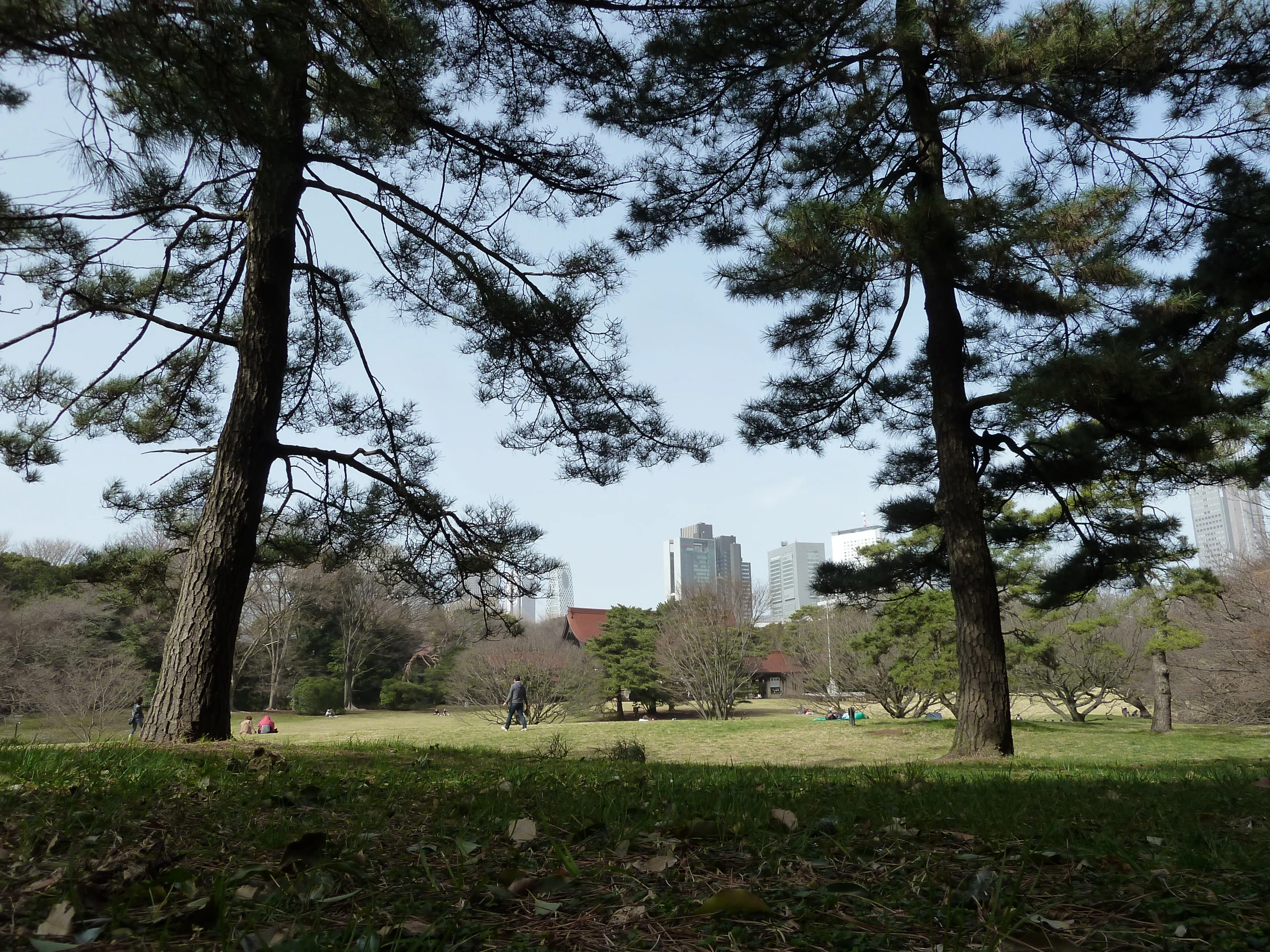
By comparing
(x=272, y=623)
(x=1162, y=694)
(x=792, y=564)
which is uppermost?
(x=792, y=564)

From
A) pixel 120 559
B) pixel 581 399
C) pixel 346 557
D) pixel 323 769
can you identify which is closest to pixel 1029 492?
pixel 581 399

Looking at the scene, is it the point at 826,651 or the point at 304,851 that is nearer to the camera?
the point at 304,851

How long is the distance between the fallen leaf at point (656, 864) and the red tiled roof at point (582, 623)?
39713 millimetres

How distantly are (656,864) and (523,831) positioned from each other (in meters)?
0.46

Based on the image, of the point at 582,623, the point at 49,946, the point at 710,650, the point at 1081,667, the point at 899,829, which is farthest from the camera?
the point at 582,623

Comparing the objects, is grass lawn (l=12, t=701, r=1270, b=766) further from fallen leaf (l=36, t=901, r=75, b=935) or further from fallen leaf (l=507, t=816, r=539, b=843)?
fallen leaf (l=36, t=901, r=75, b=935)

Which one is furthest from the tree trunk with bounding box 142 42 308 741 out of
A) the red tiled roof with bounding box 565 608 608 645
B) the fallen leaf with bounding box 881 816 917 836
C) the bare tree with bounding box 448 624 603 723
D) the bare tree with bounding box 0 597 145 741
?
the red tiled roof with bounding box 565 608 608 645

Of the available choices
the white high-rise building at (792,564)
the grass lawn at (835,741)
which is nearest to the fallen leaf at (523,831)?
the grass lawn at (835,741)

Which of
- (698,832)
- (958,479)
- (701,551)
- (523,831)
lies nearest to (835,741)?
(958,479)

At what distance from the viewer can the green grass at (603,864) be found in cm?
152

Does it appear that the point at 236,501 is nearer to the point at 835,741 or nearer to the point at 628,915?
the point at 628,915

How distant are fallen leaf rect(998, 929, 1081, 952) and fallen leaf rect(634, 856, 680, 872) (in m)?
0.74

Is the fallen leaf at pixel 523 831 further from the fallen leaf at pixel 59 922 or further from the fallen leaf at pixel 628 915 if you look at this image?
the fallen leaf at pixel 59 922

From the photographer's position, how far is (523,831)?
2.20 meters
